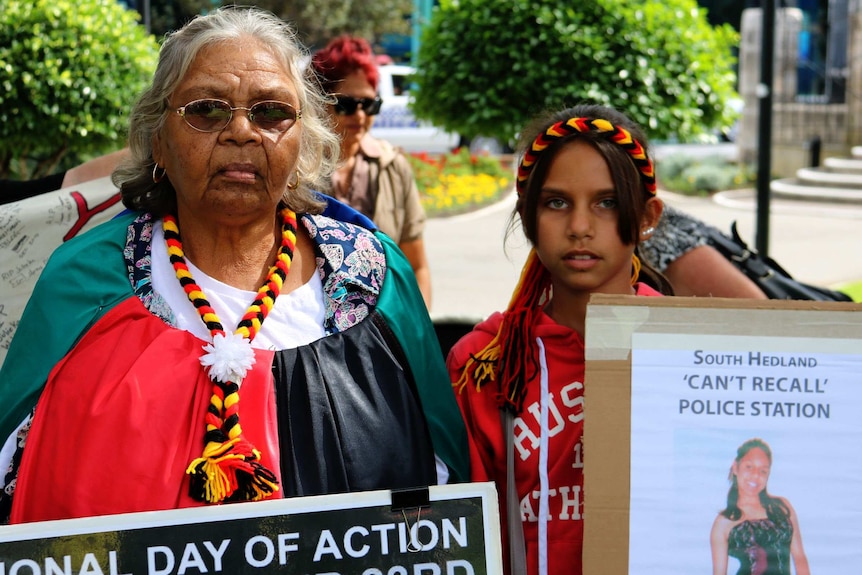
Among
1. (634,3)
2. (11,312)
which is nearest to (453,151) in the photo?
(634,3)

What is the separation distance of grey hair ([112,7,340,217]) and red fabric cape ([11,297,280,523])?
0.38 metres

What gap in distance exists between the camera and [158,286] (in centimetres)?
233

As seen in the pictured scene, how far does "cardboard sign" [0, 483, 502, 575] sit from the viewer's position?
1.92m

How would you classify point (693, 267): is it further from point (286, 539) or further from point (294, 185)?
point (286, 539)

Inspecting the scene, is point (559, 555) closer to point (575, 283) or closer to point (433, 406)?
point (433, 406)

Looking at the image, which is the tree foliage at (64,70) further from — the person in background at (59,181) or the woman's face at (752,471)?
the woman's face at (752,471)

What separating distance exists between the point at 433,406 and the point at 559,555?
44cm

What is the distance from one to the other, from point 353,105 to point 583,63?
1.00 m

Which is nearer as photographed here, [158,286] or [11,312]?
[158,286]

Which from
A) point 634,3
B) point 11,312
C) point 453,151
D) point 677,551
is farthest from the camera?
point 453,151

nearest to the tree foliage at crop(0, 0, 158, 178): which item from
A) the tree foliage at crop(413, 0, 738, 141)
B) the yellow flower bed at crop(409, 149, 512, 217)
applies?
the tree foliage at crop(413, 0, 738, 141)

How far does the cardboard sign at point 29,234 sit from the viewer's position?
9.96 feet

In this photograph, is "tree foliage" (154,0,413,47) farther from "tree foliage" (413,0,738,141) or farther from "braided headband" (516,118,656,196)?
"braided headband" (516,118,656,196)

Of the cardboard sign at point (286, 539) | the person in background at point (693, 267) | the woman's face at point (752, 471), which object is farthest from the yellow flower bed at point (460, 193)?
the woman's face at point (752, 471)
